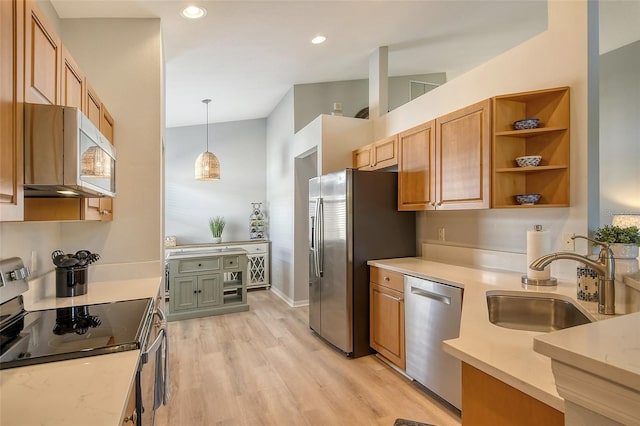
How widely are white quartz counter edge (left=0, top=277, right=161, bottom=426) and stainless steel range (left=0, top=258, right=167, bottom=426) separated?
0.05m

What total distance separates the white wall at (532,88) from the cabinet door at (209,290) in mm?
2848

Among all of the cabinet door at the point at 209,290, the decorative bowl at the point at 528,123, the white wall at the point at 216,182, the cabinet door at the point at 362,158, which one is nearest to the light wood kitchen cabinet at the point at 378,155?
the cabinet door at the point at 362,158

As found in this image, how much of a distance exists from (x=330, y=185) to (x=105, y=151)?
2043 mm

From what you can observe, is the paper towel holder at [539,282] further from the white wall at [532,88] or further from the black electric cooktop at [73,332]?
the black electric cooktop at [73,332]

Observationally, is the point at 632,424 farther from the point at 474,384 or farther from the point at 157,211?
the point at 157,211

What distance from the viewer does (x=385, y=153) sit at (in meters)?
3.42

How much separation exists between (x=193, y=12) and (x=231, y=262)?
308 centimetres

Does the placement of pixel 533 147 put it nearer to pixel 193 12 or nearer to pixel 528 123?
pixel 528 123

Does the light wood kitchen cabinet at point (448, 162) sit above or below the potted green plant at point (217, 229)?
above

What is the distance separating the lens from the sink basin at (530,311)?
1.72 metres

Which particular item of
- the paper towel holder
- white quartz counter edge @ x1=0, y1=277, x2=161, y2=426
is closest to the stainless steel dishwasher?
the paper towel holder

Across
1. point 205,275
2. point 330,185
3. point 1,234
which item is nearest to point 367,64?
point 330,185

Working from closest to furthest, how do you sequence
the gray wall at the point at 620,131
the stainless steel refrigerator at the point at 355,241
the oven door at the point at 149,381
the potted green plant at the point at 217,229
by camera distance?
the oven door at the point at 149,381 < the stainless steel refrigerator at the point at 355,241 < the gray wall at the point at 620,131 < the potted green plant at the point at 217,229

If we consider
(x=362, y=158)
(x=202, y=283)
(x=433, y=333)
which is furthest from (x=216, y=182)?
(x=433, y=333)
